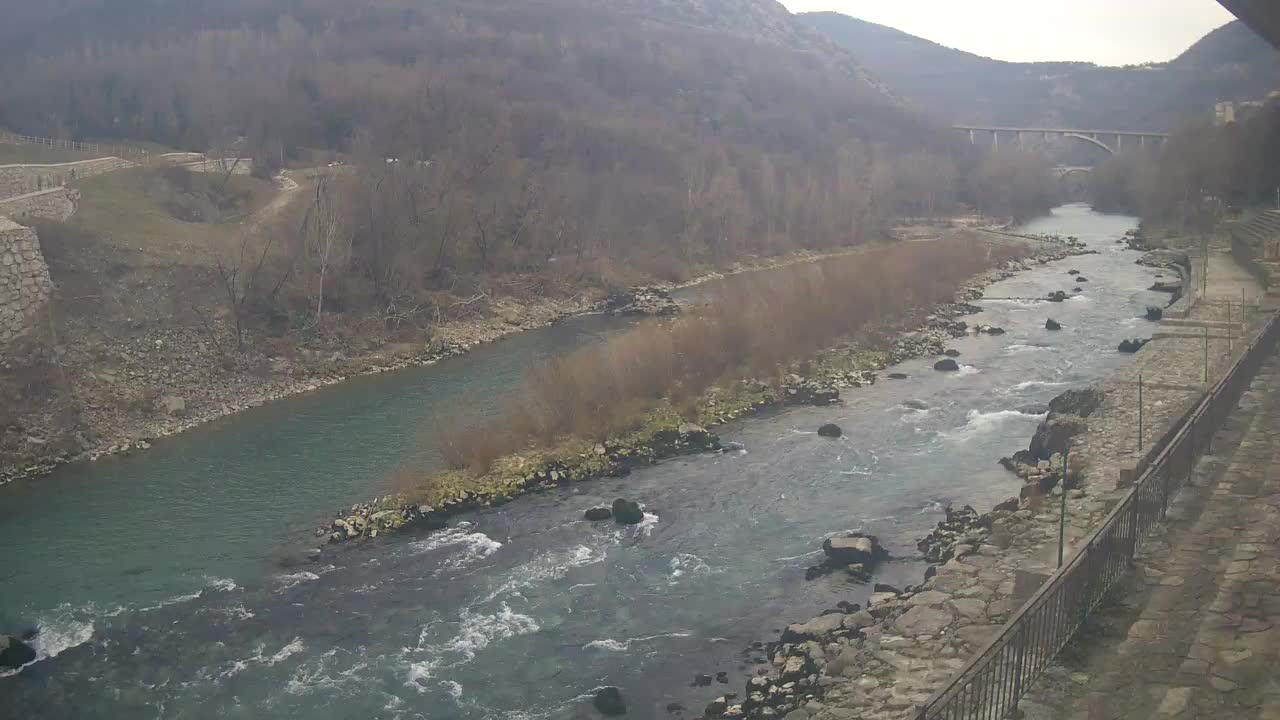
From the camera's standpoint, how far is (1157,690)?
5691 mm

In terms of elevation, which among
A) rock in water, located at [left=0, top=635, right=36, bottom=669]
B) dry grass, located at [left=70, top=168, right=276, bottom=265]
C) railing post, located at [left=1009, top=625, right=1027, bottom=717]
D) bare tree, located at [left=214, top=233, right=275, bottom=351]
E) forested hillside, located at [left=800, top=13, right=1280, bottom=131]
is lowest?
rock in water, located at [left=0, top=635, right=36, bottom=669]

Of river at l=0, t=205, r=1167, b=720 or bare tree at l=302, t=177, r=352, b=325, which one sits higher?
bare tree at l=302, t=177, r=352, b=325

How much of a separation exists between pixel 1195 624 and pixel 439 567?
9048 mm

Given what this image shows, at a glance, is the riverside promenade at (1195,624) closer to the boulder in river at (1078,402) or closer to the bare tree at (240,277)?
the boulder in river at (1078,402)

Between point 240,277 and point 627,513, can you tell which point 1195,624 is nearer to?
point 627,513

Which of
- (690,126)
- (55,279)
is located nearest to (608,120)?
(690,126)

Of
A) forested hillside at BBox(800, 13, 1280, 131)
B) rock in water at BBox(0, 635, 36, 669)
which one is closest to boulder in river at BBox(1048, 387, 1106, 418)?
rock in water at BBox(0, 635, 36, 669)

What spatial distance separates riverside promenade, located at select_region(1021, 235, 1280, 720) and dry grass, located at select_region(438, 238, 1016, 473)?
1101 cm

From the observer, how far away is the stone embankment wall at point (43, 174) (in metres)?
27.6

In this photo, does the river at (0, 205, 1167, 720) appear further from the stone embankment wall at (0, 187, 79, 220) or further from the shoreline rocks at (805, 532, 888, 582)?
the stone embankment wall at (0, 187, 79, 220)

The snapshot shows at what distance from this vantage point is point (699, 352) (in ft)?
70.6

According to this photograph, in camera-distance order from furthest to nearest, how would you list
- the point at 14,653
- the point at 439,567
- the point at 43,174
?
the point at 43,174
the point at 439,567
the point at 14,653

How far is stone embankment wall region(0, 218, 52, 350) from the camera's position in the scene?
2181cm

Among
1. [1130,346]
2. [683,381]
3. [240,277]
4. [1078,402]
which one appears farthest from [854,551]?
[240,277]
